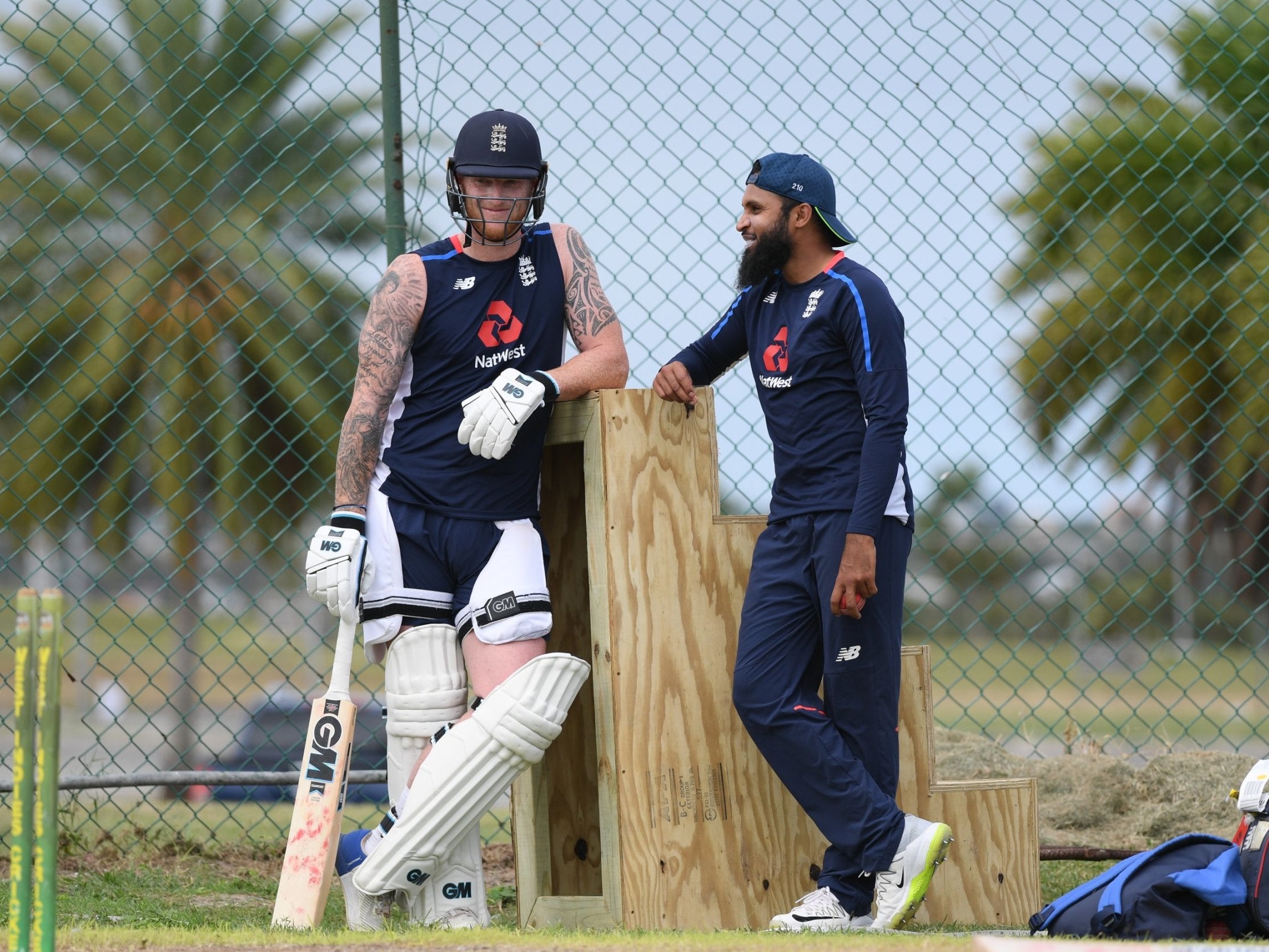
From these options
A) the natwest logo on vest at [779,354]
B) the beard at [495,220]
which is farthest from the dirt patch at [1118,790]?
the beard at [495,220]

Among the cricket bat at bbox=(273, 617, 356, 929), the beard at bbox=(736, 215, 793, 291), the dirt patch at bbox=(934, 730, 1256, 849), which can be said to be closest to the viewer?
the cricket bat at bbox=(273, 617, 356, 929)

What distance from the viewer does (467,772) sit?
12.3 ft

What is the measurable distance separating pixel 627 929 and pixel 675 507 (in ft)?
3.85

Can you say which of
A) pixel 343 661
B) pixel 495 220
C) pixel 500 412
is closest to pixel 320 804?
pixel 343 661

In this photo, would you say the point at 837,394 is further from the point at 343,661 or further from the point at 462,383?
the point at 343,661

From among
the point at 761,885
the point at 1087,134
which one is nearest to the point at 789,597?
the point at 761,885

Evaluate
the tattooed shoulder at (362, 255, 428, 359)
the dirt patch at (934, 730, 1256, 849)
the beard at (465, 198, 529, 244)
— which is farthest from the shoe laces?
the beard at (465, 198, 529, 244)

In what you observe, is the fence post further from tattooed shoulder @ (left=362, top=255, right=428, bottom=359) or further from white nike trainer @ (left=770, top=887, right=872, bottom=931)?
white nike trainer @ (left=770, top=887, right=872, bottom=931)

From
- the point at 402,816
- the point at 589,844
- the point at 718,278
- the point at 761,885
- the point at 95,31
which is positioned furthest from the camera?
the point at 95,31

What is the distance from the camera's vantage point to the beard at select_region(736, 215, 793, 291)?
4141 millimetres

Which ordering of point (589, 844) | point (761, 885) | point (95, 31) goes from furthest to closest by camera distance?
point (95, 31) < point (589, 844) < point (761, 885)

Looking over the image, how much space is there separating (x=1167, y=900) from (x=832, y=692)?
0.99 meters

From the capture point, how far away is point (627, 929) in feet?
12.4

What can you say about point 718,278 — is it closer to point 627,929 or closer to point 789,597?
point 789,597
